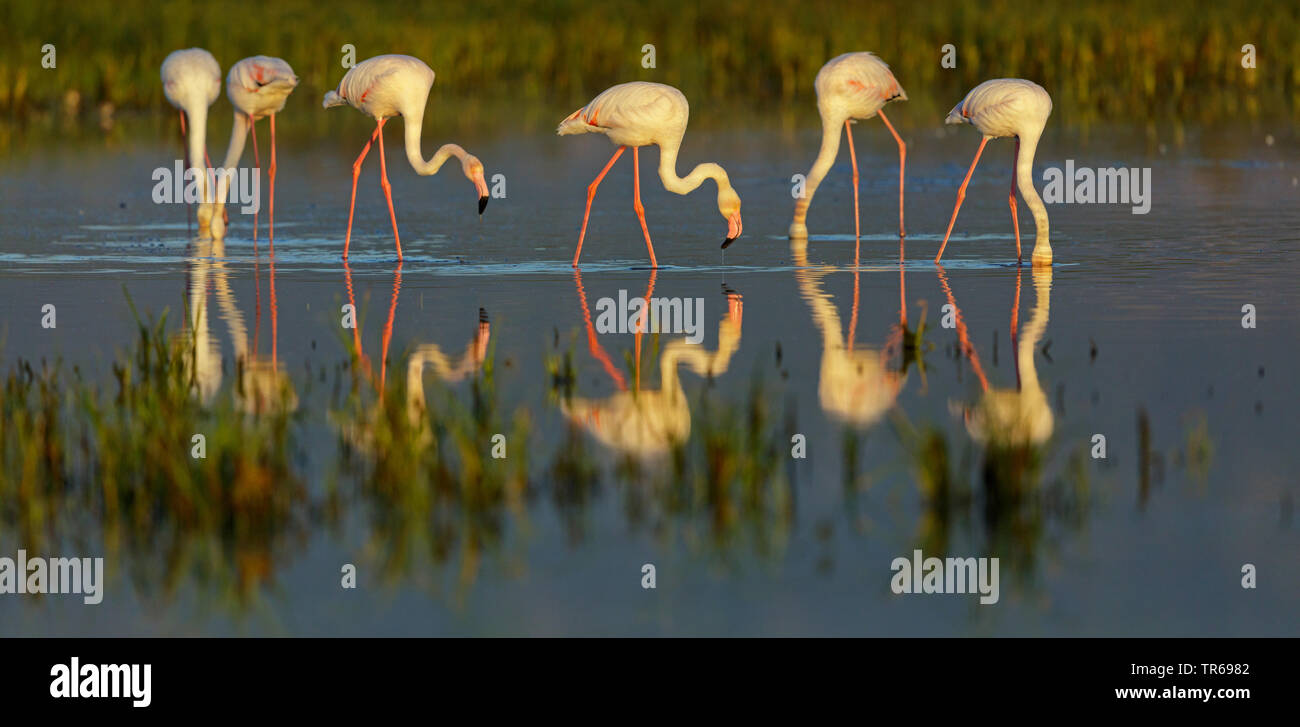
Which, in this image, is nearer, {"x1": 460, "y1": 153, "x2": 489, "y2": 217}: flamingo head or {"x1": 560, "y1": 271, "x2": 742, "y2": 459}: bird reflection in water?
{"x1": 560, "y1": 271, "x2": 742, "y2": 459}: bird reflection in water

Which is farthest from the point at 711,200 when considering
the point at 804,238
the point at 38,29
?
the point at 38,29

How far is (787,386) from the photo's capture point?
28.7ft

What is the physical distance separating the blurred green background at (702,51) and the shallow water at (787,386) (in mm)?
9458

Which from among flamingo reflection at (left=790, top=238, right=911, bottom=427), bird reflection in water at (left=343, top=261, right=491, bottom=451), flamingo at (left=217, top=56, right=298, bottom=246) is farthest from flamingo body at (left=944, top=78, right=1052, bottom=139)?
flamingo at (left=217, top=56, right=298, bottom=246)

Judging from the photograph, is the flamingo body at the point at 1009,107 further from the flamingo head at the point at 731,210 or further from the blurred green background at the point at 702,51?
the blurred green background at the point at 702,51

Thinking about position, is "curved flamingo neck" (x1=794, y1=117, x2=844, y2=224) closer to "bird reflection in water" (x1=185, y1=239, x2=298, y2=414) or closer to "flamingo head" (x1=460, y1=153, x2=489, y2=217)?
"flamingo head" (x1=460, y1=153, x2=489, y2=217)

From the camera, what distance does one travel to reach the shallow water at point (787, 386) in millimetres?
5777

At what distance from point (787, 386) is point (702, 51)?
23.6 metres

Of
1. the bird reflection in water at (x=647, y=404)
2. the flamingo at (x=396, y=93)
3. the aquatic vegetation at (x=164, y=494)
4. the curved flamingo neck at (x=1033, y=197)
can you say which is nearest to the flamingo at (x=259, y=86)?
the flamingo at (x=396, y=93)

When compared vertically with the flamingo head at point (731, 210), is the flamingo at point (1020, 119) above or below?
above

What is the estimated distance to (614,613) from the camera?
5691mm

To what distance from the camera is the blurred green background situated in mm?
27594

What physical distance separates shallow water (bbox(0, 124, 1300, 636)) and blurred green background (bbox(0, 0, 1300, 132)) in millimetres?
9458
